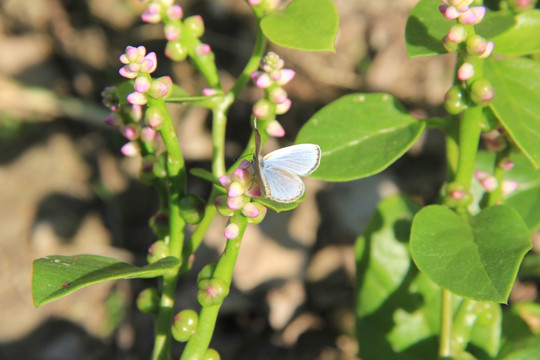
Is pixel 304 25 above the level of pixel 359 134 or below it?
above

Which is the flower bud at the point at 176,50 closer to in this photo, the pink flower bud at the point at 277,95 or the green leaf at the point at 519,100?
the pink flower bud at the point at 277,95

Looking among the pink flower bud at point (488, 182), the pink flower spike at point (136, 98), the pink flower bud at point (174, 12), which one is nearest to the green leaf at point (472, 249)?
the pink flower bud at point (488, 182)

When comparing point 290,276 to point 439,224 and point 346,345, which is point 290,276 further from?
point 439,224

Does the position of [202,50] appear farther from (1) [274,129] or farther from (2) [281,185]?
(2) [281,185]

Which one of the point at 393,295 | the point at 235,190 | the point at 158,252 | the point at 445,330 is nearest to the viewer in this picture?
the point at 235,190

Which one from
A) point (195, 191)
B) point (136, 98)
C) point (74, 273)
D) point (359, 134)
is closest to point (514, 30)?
point (359, 134)

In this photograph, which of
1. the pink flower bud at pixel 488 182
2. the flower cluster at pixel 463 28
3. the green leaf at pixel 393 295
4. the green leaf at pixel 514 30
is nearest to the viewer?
the flower cluster at pixel 463 28

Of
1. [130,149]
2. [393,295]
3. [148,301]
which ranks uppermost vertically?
[130,149]
